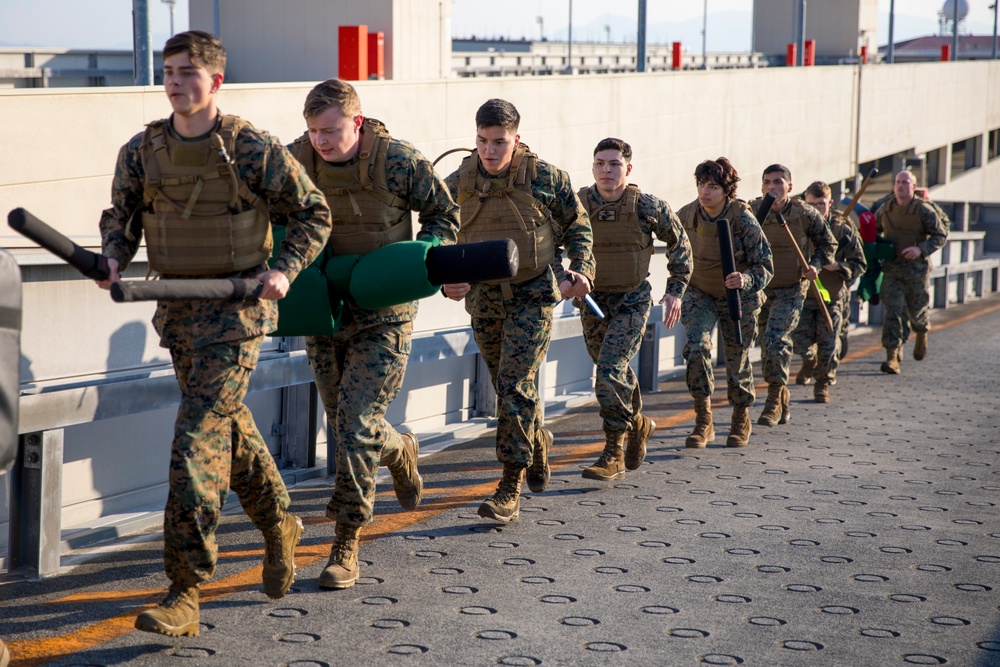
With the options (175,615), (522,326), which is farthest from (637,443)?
(175,615)

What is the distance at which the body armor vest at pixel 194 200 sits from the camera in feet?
15.0

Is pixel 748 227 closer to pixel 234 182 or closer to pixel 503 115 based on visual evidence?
pixel 503 115

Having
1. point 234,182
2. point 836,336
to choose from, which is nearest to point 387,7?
point 836,336

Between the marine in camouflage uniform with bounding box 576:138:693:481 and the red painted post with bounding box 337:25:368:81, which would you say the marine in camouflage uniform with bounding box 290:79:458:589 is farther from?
the red painted post with bounding box 337:25:368:81

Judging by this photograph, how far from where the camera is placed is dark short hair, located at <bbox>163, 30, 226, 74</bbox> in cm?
449

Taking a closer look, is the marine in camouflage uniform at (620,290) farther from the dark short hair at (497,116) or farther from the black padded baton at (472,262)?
the black padded baton at (472,262)

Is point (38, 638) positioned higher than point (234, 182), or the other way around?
point (234, 182)

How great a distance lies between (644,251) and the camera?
25.2 ft

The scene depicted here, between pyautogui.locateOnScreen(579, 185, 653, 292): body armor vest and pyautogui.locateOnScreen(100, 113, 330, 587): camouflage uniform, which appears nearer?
pyautogui.locateOnScreen(100, 113, 330, 587): camouflage uniform

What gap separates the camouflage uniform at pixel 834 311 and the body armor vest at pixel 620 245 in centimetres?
390

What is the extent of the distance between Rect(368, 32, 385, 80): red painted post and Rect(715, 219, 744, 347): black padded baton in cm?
1391

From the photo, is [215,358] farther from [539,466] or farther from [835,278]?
[835,278]

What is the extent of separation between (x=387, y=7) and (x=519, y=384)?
58.7ft

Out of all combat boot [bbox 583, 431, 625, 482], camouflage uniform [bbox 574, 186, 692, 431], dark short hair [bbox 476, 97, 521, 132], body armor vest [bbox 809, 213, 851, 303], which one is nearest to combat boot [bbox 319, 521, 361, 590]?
dark short hair [bbox 476, 97, 521, 132]
